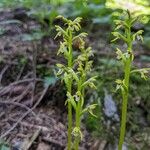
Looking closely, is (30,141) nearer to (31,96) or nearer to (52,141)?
(52,141)

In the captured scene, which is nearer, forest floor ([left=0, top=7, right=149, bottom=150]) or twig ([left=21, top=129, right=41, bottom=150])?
twig ([left=21, top=129, right=41, bottom=150])

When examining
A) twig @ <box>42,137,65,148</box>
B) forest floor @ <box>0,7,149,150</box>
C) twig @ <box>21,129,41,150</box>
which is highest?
forest floor @ <box>0,7,149,150</box>

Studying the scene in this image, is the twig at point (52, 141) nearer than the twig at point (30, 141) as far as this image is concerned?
No

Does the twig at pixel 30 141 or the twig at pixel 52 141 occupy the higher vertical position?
the twig at pixel 30 141

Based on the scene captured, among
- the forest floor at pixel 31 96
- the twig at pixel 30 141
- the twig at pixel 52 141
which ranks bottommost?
the twig at pixel 52 141

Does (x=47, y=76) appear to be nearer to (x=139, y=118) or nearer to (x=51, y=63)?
(x=51, y=63)

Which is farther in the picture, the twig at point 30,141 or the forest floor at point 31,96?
the forest floor at point 31,96

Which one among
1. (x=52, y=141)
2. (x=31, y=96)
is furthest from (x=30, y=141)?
(x=31, y=96)

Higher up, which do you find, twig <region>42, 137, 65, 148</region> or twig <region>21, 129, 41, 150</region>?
twig <region>21, 129, 41, 150</region>
